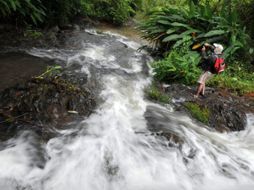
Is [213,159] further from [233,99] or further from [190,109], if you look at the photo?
[233,99]

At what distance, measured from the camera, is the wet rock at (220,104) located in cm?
622

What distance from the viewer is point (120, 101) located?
20.9ft

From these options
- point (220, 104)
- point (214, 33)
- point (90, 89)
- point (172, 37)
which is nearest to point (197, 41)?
point (214, 33)

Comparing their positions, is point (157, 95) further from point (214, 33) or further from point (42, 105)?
point (214, 33)

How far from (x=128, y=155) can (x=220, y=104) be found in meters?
2.70

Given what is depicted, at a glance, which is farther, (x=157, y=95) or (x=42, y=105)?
(x=157, y=95)

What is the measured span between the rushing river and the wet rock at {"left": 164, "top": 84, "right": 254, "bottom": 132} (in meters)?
0.20

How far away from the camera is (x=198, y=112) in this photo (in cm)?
635

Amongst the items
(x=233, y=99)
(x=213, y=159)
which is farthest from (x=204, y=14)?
(x=213, y=159)

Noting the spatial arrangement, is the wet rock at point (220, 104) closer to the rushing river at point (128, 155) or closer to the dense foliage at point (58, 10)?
the rushing river at point (128, 155)

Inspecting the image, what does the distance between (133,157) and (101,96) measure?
1.90 meters

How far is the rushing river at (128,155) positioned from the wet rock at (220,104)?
0.67ft

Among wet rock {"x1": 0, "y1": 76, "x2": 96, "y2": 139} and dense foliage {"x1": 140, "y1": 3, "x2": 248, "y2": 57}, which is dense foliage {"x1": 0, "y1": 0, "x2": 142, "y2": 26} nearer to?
dense foliage {"x1": 140, "y1": 3, "x2": 248, "y2": 57}

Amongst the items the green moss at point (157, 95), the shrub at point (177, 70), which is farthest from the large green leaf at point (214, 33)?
the green moss at point (157, 95)
